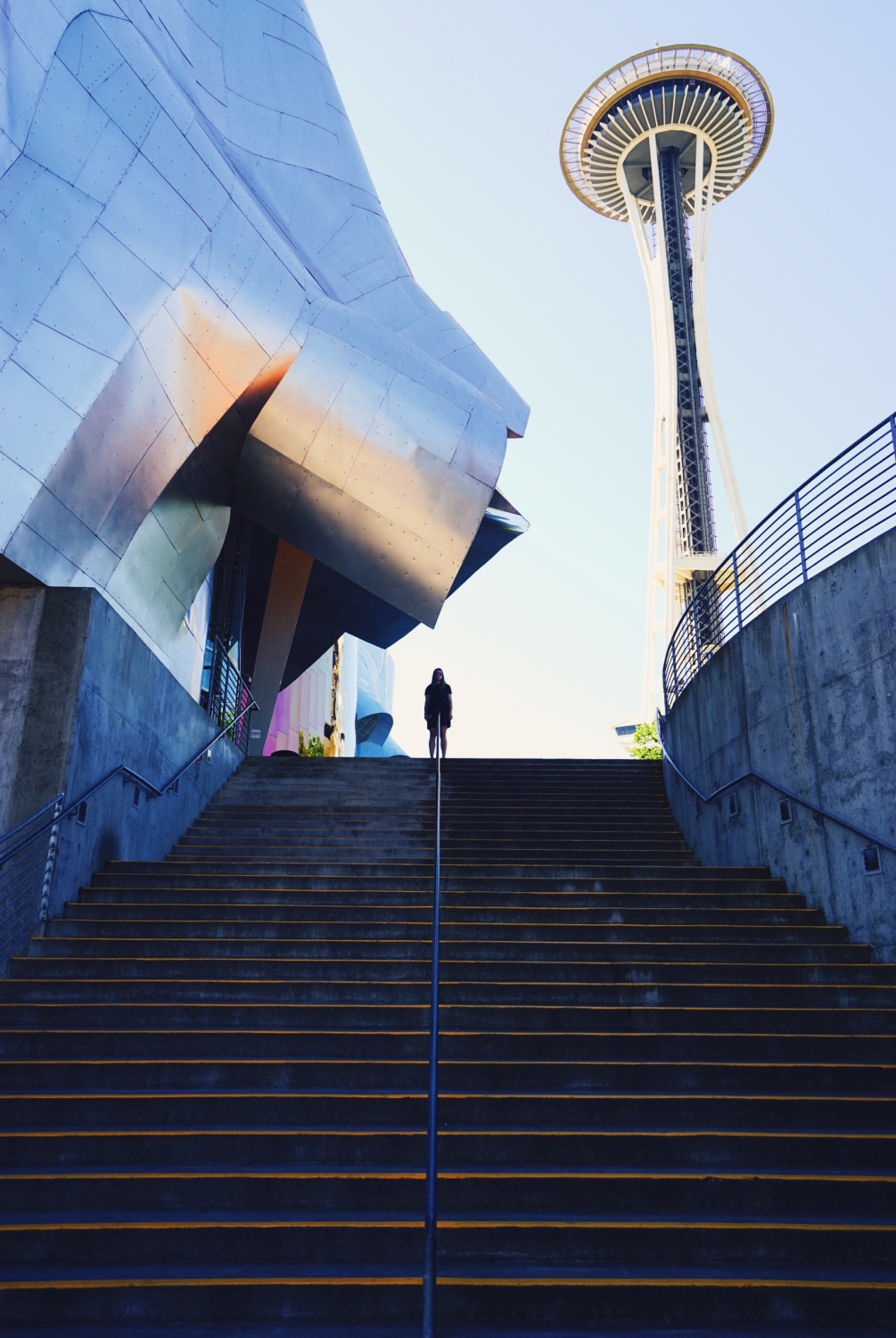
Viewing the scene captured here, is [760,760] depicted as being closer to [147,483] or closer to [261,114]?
[147,483]

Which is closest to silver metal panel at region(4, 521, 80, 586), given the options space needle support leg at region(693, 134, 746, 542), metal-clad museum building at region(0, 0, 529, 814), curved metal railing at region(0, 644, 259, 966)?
metal-clad museum building at region(0, 0, 529, 814)

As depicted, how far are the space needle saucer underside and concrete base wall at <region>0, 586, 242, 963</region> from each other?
2285 inches

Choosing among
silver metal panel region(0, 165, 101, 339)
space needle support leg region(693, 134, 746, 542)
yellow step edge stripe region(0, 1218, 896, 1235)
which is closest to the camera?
yellow step edge stripe region(0, 1218, 896, 1235)

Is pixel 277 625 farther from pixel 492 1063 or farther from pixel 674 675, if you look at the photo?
pixel 492 1063

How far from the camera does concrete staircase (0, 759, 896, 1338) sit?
2957 millimetres

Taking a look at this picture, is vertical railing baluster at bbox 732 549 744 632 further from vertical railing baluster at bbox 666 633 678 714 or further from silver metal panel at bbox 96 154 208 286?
silver metal panel at bbox 96 154 208 286

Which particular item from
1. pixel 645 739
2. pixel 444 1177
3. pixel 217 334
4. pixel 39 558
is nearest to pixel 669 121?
pixel 645 739

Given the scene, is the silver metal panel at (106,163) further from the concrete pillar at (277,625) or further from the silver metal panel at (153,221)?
the concrete pillar at (277,625)

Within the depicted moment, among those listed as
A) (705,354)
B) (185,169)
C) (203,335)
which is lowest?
(203,335)

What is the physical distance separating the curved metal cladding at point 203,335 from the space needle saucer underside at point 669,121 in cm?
4883

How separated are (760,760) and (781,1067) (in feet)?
11.9

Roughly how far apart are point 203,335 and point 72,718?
4177mm

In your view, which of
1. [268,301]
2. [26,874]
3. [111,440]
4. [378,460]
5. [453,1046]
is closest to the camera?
[453,1046]

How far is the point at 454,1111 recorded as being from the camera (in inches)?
154
